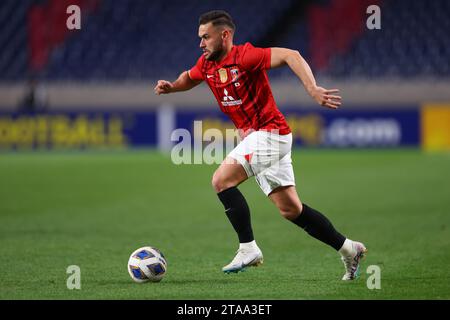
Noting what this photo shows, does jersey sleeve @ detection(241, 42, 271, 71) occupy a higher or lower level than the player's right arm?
higher

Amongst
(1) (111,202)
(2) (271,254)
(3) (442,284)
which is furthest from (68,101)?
(3) (442,284)

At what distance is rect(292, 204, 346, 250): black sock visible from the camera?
646 cm

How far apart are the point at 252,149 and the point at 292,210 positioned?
534mm

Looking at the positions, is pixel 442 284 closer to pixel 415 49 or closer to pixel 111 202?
pixel 111 202

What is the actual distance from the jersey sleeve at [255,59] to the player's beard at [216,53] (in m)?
0.21

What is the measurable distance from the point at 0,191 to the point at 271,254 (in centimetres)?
743

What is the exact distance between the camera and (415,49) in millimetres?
26891

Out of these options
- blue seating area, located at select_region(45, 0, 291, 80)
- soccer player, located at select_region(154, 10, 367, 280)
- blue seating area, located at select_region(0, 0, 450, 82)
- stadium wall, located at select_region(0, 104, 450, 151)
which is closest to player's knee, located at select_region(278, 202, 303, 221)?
soccer player, located at select_region(154, 10, 367, 280)

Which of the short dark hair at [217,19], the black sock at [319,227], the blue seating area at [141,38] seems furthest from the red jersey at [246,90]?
the blue seating area at [141,38]

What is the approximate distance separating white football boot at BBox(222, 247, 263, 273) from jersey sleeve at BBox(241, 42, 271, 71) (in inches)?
53.6

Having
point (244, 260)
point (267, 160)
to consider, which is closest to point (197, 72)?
point (267, 160)

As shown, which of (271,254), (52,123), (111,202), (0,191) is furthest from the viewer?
(52,123)

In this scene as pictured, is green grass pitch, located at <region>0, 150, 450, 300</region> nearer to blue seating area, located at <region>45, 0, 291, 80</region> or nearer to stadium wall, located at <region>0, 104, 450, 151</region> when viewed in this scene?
stadium wall, located at <region>0, 104, 450, 151</region>
